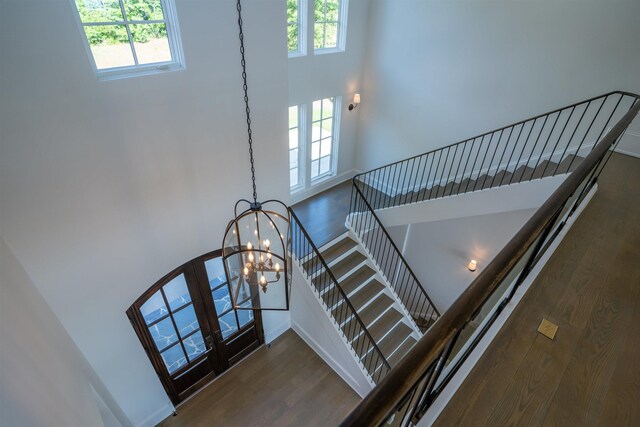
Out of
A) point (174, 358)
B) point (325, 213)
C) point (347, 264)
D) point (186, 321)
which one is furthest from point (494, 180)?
point (174, 358)

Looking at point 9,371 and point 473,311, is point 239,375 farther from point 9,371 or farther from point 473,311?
point 473,311

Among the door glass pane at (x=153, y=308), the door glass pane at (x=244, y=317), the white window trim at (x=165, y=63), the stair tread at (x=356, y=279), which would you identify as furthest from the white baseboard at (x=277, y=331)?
the white window trim at (x=165, y=63)

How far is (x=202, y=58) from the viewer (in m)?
3.11

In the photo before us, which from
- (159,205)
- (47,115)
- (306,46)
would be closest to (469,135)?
(306,46)

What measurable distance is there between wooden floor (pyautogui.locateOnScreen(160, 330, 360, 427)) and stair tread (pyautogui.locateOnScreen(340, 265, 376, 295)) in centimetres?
116

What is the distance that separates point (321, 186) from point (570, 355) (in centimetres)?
600

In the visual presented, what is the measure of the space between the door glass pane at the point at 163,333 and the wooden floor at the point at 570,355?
149 inches

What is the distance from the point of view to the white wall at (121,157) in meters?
2.42

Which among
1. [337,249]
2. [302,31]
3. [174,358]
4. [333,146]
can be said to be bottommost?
[174,358]

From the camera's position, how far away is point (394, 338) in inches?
217

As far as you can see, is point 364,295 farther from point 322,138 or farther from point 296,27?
point 296,27

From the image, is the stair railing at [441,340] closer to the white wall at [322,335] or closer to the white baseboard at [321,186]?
the white wall at [322,335]

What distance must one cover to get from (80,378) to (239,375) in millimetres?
2554

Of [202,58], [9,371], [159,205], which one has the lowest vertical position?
[159,205]
